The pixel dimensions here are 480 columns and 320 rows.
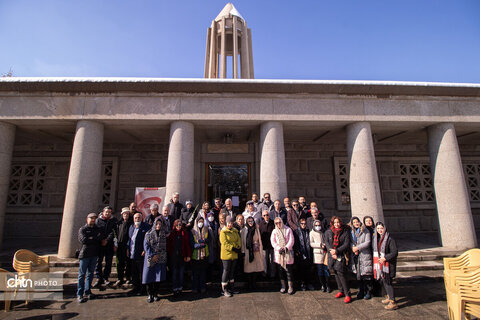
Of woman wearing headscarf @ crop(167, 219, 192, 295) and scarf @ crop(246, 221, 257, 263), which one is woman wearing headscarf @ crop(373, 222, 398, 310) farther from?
woman wearing headscarf @ crop(167, 219, 192, 295)

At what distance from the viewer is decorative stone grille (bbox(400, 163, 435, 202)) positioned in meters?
10.9

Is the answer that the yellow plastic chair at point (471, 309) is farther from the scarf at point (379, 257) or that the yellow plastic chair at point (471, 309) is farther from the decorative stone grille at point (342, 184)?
the decorative stone grille at point (342, 184)

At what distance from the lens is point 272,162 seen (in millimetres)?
7172

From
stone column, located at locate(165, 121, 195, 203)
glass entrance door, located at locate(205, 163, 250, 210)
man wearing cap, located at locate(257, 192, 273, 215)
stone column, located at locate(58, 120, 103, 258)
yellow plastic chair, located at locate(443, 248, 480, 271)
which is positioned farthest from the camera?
glass entrance door, located at locate(205, 163, 250, 210)

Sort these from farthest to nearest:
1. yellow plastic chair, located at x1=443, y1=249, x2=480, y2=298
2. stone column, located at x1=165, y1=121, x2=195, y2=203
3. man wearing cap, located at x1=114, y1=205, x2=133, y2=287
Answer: stone column, located at x1=165, y1=121, x2=195, y2=203
man wearing cap, located at x1=114, y1=205, x2=133, y2=287
yellow plastic chair, located at x1=443, y1=249, x2=480, y2=298

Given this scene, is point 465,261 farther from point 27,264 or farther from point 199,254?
point 27,264

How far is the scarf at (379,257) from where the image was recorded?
418 cm

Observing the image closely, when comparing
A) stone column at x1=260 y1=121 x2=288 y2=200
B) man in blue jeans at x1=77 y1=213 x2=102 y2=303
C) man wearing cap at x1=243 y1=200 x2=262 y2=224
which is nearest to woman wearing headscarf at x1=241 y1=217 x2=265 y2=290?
man wearing cap at x1=243 y1=200 x2=262 y2=224

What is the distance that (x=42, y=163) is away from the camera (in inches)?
409

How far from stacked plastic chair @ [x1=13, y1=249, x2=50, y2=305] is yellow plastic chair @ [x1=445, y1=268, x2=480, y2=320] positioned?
6.94 metres

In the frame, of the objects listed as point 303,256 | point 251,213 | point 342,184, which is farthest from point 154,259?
point 342,184

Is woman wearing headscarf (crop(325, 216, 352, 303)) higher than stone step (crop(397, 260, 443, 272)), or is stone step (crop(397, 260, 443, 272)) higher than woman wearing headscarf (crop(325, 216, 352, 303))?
woman wearing headscarf (crop(325, 216, 352, 303))

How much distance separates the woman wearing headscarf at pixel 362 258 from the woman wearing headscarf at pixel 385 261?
98 millimetres

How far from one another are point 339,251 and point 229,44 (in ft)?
45.9
